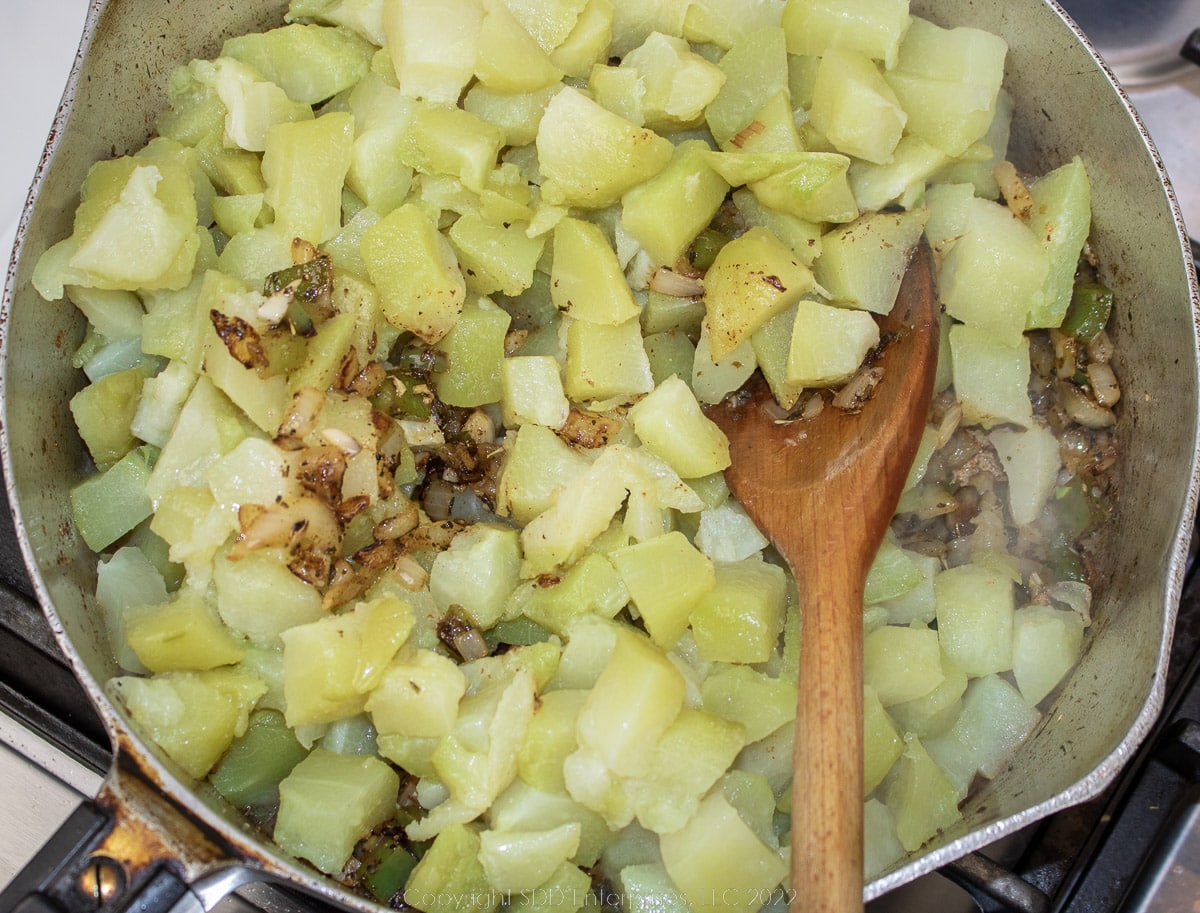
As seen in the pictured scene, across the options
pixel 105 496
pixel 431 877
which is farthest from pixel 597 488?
pixel 105 496

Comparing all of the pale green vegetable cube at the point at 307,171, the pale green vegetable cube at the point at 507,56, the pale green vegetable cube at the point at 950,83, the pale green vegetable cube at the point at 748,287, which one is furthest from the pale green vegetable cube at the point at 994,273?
the pale green vegetable cube at the point at 307,171

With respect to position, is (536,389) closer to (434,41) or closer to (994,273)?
(434,41)

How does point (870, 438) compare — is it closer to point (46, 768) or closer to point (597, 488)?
point (597, 488)

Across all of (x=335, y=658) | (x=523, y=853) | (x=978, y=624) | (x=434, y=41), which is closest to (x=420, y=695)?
(x=335, y=658)

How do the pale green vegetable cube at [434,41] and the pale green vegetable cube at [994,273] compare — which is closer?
the pale green vegetable cube at [434,41]

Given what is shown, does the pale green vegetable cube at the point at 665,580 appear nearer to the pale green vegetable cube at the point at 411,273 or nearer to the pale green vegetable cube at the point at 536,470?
the pale green vegetable cube at the point at 536,470
